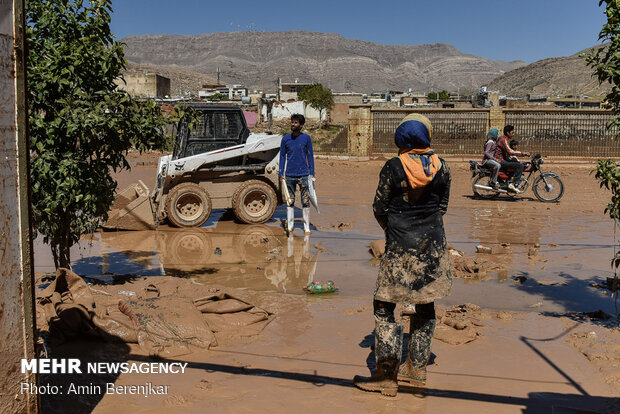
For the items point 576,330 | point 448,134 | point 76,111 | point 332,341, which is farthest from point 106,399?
point 448,134

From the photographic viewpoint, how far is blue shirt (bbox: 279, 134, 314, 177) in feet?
31.2

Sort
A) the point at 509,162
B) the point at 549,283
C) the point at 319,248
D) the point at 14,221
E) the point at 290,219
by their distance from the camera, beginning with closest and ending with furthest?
the point at 14,221 < the point at 549,283 < the point at 319,248 < the point at 290,219 < the point at 509,162

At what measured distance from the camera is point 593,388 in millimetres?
4156

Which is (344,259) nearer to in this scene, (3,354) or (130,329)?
(130,329)

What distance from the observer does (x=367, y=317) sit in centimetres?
575

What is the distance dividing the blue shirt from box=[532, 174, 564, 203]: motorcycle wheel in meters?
6.74

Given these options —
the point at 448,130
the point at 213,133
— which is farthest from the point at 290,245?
the point at 448,130

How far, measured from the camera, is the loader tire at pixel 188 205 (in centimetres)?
1050

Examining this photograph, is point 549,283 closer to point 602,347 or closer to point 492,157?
point 602,347

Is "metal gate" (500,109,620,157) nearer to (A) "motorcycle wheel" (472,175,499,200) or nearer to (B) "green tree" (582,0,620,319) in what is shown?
(A) "motorcycle wheel" (472,175,499,200)

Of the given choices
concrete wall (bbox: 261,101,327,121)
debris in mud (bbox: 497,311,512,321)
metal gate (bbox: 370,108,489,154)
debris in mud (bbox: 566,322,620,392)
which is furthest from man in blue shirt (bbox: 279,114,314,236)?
concrete wall (bbox: 261,101,327,121)

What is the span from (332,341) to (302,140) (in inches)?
197

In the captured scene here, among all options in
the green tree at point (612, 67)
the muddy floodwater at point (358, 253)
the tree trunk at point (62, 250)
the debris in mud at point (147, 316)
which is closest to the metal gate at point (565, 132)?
the muddy floodwater at point (358, 253)

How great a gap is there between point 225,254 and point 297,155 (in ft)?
6.89
